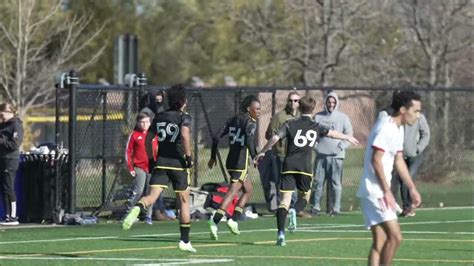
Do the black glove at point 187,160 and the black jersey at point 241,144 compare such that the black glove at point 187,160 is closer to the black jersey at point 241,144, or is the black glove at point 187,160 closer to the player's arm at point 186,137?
the player's arm at point 186,137

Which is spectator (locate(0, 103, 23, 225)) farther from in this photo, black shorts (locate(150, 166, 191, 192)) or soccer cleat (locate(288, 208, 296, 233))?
black shorts (locate(150, 166, 191, 192))

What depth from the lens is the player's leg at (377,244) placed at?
12109mm

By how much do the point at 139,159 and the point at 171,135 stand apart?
500cm

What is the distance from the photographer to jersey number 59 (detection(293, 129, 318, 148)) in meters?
17.8

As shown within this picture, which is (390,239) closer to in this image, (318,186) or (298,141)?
(298,141)

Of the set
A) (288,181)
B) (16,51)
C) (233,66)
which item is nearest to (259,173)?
(288,181)

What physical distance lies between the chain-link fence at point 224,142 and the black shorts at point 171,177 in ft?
18.1

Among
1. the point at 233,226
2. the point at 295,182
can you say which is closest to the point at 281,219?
the point at 295,182

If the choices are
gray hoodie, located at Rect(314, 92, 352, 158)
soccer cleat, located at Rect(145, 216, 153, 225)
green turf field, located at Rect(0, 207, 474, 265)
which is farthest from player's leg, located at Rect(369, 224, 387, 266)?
gray hoodie, located at Rect(314, 92, 352, 158)

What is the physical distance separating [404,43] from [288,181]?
18.7 metres

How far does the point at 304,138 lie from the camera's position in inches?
703

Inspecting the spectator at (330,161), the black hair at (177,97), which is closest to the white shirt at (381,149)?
the black hair at (177,97)

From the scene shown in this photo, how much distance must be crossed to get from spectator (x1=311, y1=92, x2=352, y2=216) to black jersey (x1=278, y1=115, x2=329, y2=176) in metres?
5.35

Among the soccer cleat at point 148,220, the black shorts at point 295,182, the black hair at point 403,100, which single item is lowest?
the soccer cleat at point 148,220
